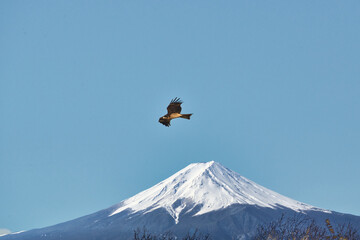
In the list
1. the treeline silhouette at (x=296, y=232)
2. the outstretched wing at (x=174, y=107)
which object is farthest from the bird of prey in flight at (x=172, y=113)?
the treeline silhouette at (x=296, y=232)

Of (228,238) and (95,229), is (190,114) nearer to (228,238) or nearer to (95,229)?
(228,238)

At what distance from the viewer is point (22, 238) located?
7781 inches

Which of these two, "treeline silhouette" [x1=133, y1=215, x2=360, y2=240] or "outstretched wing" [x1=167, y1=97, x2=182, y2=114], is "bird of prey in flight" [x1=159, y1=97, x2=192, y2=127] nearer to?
"outstretched wing" [x1=167, y1=97, x2=182, y2=114]

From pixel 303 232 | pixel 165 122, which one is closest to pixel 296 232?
pixel 303 232

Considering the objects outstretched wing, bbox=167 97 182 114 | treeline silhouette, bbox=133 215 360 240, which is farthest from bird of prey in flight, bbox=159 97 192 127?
treeline silhouette, bbox=133 215 360 240

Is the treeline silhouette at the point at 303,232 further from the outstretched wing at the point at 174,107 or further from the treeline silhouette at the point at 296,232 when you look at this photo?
the outstretched wing at the point at 174,107

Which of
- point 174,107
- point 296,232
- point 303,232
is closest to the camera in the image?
point 174,107

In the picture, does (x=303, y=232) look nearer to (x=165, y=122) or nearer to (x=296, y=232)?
(x=296, y=232)

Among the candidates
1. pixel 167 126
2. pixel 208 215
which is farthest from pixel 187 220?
pixel 167 126

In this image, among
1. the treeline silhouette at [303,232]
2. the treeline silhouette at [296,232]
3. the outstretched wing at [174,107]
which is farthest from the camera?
the treeline silhouette at [296,232]

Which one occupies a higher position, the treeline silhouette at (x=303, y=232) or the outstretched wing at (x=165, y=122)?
the outstretched wing at (x=165, y=122)

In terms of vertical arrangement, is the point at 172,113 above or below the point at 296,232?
above

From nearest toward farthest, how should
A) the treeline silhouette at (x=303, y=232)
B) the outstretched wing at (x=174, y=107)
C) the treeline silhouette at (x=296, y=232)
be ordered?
the outstretched wing at (x=174, y=107) → the treeline silhouette at (x=303, y=232) → the treeline silhouette at (x=296, y=232)

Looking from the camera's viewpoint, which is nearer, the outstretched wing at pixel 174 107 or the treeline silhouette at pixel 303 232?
the outstretched wing at pixel 174 107
